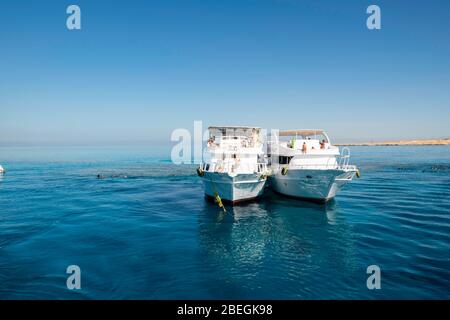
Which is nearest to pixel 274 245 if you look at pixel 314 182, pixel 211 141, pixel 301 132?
pixel 314 182

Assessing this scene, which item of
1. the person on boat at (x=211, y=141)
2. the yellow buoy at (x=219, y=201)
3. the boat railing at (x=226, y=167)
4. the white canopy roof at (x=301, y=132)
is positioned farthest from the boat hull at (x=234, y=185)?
the white canopy roof at (x=301, y=132)

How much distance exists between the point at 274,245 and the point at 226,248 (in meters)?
3.51

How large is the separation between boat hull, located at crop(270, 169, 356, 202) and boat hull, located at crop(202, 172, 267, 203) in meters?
3.48

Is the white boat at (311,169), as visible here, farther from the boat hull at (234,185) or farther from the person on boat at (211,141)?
the person on boat at (211,141)

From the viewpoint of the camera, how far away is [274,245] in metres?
19.9

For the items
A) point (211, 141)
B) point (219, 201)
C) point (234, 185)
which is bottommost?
point (219, 201)

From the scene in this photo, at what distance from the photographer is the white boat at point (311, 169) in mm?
29641

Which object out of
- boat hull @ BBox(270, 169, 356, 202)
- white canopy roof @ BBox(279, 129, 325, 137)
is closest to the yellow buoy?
boat hull @ BBox(270, 169, 356, 202)

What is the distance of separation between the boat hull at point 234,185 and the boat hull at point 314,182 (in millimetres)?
3484

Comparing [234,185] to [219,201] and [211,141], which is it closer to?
[219,201]

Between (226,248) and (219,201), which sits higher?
(219,201)

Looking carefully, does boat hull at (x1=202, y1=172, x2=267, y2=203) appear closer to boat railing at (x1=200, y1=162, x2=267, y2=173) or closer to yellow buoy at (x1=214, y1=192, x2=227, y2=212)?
yellow buoy at (x1=214, y1=192, x2=227, y2=212)
